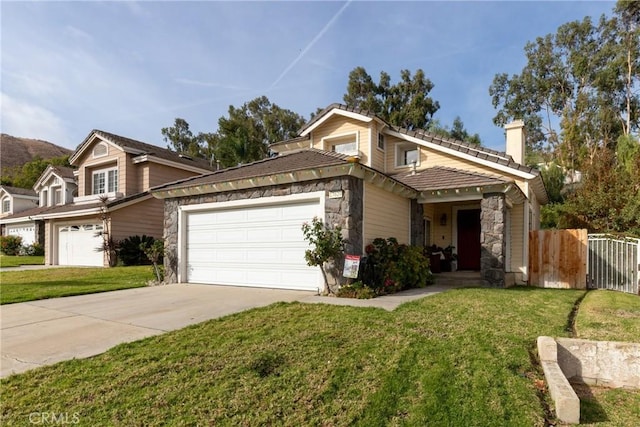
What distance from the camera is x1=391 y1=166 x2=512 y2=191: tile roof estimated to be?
32.3 ft

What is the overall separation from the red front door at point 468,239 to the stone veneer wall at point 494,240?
325 cm

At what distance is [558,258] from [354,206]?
7.20 metres

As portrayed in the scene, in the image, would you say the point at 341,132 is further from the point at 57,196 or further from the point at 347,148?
the point at 57,196

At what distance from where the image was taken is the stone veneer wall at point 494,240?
9.38 meters

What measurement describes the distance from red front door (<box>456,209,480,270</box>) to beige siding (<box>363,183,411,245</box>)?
10.5 ft

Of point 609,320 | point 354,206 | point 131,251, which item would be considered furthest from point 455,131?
point 609,320

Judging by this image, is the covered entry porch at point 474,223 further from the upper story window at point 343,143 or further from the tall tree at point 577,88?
the tall tree at point 577,88

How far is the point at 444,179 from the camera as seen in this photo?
10797 millimetres

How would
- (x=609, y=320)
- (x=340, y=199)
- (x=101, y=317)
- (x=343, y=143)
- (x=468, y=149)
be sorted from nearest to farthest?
1. (x=609, y=320)
2. (x=101, y=317)
3. (x=340, y=199)
4. (x=468, y=149)
5. (x=343, y=143)

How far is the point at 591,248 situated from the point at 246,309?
1050 centimetres

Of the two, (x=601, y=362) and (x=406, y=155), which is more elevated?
(x=406, y=155)

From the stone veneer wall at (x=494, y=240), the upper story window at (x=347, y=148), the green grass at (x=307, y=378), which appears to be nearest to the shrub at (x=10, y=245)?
the upper story window at (x=347, y=148)

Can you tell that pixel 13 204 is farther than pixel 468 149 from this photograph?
Yes

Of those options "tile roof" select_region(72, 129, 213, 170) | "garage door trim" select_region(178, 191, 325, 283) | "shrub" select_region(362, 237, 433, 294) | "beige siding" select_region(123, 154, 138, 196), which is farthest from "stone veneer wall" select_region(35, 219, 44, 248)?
"shrub" select_region(362, 237, 433, 294)
